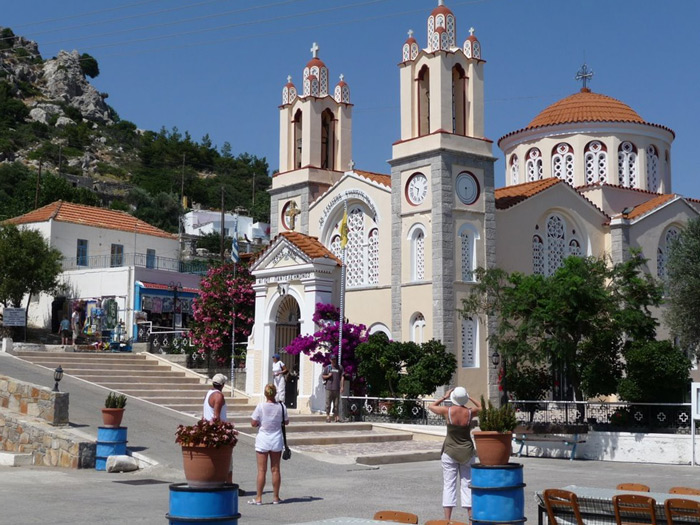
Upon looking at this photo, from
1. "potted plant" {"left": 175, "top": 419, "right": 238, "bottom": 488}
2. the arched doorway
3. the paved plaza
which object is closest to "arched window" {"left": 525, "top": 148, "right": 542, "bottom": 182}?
the arched doorway

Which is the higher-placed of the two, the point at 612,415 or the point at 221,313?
the point at 221,313

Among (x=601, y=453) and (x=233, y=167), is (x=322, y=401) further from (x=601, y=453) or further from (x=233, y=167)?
(x=233, y=167)

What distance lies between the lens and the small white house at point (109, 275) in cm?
3950

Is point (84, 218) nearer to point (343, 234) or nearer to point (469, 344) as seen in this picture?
point (343, 234)

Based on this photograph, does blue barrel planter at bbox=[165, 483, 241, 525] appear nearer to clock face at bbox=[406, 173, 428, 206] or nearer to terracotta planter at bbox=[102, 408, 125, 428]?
terracotta planter at bbox=[102, 408, 125, 428]

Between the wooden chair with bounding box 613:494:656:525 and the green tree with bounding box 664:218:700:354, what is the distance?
1816 centimetres

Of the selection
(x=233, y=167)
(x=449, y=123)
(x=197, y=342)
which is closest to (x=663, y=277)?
(x=449, y=123)

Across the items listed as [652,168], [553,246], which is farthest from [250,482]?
[652,168]

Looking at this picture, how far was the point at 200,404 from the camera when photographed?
24.2 meters

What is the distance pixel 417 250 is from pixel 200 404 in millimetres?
7834

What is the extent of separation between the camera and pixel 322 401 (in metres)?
25.8

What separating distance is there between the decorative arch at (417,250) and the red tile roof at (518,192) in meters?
2.72

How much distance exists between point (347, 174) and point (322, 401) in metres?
8.02

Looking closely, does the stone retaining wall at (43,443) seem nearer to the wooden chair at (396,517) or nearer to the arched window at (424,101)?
the wooden chair at (396,517)
